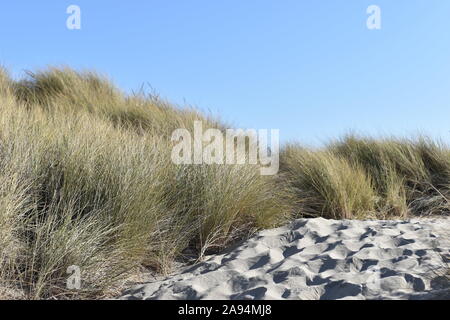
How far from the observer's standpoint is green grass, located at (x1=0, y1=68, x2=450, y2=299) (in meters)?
3.29

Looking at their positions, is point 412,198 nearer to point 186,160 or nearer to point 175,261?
point 186,160

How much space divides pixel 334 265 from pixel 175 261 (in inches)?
51.6

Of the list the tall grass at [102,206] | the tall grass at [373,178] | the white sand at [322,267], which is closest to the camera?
the white sand at [322,267]

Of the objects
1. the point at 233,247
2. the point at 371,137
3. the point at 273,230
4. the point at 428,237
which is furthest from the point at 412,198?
the point at 233,247

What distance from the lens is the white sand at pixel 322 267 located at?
123 inches

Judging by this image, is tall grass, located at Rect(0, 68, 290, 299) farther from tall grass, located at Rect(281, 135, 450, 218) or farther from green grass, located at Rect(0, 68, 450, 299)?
tall grass, located at Rect(281, 135, 450, 218)

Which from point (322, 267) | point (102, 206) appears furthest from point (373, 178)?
point (102, 206)

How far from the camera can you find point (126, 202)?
3865mm

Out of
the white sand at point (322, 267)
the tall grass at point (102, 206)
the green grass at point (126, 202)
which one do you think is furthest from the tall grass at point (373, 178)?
the white sand at point (322, 267)

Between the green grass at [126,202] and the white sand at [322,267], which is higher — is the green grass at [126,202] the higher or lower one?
the higher one

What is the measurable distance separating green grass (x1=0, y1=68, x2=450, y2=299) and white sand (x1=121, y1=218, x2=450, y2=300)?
0.28m

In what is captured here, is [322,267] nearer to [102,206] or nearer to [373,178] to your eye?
[102,206]

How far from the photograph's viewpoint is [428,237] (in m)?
4.24

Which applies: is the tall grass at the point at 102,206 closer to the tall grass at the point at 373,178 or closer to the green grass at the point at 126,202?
the green grass at the point at 126,202
